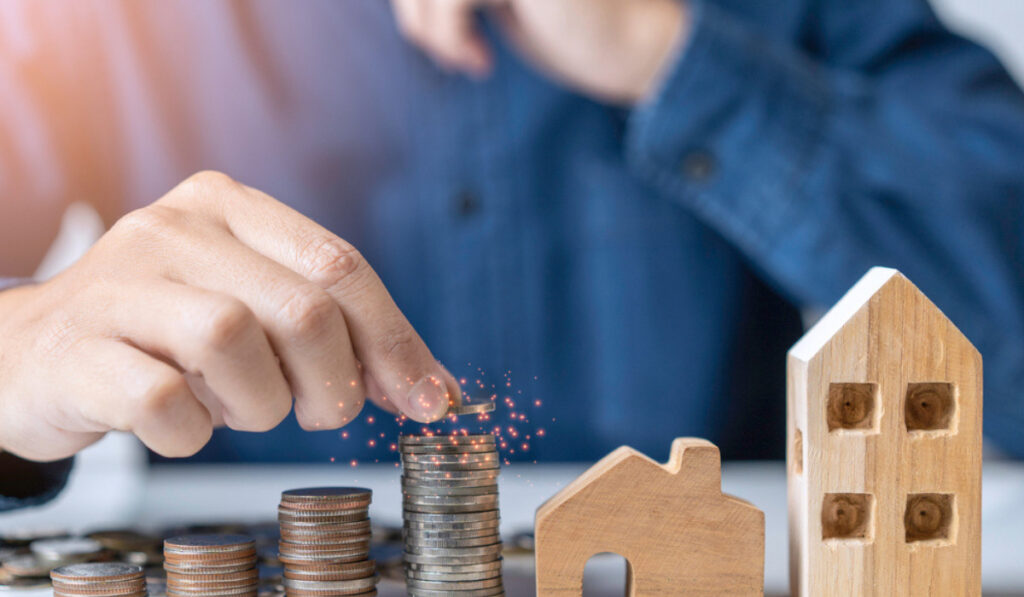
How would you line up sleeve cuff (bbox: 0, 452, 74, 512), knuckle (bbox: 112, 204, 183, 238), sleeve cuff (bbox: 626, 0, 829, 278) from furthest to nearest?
sleeve cuff (bbox: 626, 0, 829, 278)
sleeve cuff (bbox: 0, 452, 74, 512)
knuckle (bbox: 112, 204, 183, 238)

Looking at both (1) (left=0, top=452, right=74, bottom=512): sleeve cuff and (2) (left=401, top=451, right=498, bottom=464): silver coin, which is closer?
(2) (left=401, top=451, right=498, bottom=464): silver coin

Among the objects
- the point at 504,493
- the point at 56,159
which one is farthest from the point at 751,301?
the point at 56,159

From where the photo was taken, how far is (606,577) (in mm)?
851

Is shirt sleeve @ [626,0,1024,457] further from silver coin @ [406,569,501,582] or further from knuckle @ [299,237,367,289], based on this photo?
silver coin @ [406,569,501,582]

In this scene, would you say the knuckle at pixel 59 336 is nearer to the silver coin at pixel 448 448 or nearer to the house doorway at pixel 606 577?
the silver coin at pixel 448 448

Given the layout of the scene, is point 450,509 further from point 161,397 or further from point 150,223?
point 150,223

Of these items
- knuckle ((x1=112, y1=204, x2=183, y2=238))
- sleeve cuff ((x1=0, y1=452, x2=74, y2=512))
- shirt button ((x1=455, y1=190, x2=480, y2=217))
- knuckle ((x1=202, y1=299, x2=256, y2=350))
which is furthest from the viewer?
shirt button ((x1=455, y1=190, x2=480, y2=217))

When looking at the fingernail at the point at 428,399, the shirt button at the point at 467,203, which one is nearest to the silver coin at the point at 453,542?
the fingernail at the point at 428,399

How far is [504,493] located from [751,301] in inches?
31.3

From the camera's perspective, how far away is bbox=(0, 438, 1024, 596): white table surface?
0.93 m

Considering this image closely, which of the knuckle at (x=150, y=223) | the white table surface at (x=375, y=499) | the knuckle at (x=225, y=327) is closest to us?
the knuckle at (x=225, y=327)

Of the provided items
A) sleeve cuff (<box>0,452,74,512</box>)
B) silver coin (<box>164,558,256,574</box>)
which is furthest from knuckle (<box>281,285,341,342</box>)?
sleeve cuff (<box>0,452,74,512</box>)

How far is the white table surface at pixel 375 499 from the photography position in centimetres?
93

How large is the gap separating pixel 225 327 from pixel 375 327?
132 millimetres
